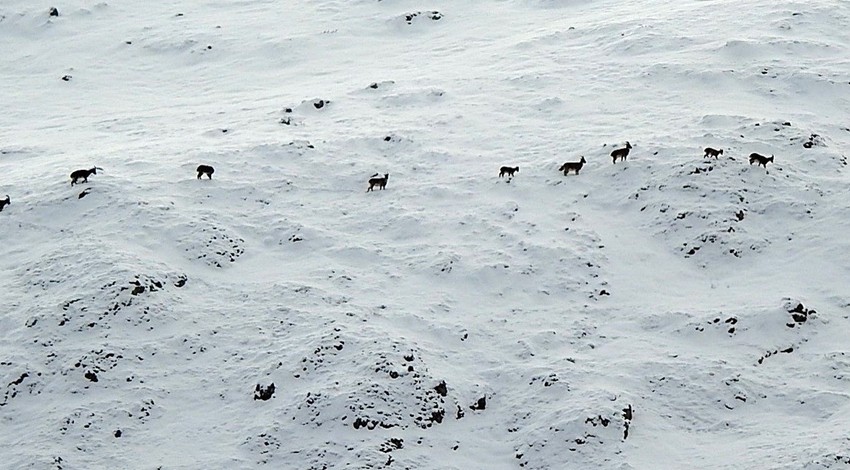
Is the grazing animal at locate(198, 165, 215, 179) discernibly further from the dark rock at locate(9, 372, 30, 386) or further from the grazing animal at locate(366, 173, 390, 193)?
the dark rock at locate(9, 372, 30, 386)

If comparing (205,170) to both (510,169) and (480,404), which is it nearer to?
(510,169)

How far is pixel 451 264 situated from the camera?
19188 mm

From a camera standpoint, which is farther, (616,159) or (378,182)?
(616,159)

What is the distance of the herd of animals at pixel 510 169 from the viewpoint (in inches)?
850

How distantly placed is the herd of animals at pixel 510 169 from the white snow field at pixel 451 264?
1.01 ft

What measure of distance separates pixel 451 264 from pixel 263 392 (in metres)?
5.42

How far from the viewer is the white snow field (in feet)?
49.8

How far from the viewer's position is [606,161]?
22.8m

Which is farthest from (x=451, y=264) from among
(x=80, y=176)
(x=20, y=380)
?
(x=80, y=176)

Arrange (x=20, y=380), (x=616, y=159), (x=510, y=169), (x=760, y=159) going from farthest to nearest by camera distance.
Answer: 1. (x=616, y=159)
2. (x=510, y=169)
3. (x=760, y=159)
4. (x=20, y=380)

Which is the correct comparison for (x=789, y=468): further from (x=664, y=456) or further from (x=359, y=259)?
(x=359, y=259)

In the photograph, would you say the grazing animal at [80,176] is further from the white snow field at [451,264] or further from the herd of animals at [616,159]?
the herd of animals at [616,159]

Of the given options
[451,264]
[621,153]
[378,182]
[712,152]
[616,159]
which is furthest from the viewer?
[616,159]

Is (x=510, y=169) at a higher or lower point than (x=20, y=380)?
higher
